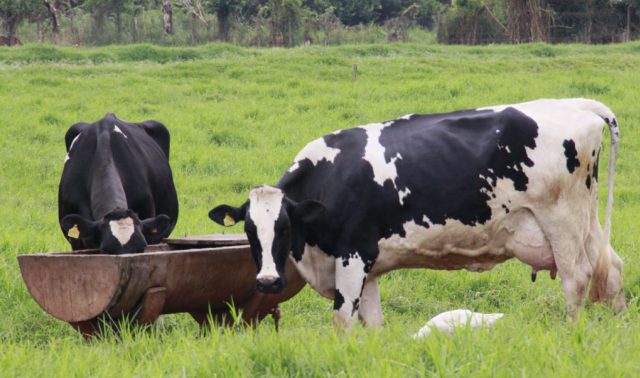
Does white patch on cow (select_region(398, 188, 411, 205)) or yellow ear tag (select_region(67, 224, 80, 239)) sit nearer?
white patch on cow (select_region(398, 188, 411, 205))

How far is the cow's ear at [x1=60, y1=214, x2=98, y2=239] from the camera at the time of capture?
22.2 feet

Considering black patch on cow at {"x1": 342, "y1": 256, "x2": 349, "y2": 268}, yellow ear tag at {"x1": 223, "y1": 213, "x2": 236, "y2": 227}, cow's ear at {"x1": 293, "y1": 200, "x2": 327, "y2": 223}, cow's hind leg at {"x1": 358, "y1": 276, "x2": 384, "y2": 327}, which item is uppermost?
cow's ear at {"x1": 293, "y1": 200, "x2": 327, "y2": 223}

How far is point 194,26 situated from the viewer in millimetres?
36156

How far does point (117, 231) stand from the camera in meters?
6.49

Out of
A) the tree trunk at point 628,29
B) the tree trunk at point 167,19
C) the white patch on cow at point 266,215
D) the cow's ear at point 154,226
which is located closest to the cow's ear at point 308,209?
the white patch on cow at point 266,215

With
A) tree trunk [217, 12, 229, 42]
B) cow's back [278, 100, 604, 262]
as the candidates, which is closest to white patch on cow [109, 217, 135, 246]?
cow's back [278, 100, 604, 262]

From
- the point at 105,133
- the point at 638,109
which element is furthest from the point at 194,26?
the point at 105,133

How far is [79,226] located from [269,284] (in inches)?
73.0

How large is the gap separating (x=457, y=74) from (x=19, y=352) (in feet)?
58.6

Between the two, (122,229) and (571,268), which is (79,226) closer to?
(122,229)

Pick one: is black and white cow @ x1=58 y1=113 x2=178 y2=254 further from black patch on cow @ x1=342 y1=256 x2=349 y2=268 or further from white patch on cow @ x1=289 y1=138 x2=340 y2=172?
black patch on cow @ x1=342 y1=256 x2=349 y2=268

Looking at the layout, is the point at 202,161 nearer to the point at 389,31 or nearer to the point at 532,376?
the point at 532,376

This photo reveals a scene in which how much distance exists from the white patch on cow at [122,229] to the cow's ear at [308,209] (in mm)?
1196

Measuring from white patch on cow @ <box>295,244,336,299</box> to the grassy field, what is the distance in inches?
11.4
